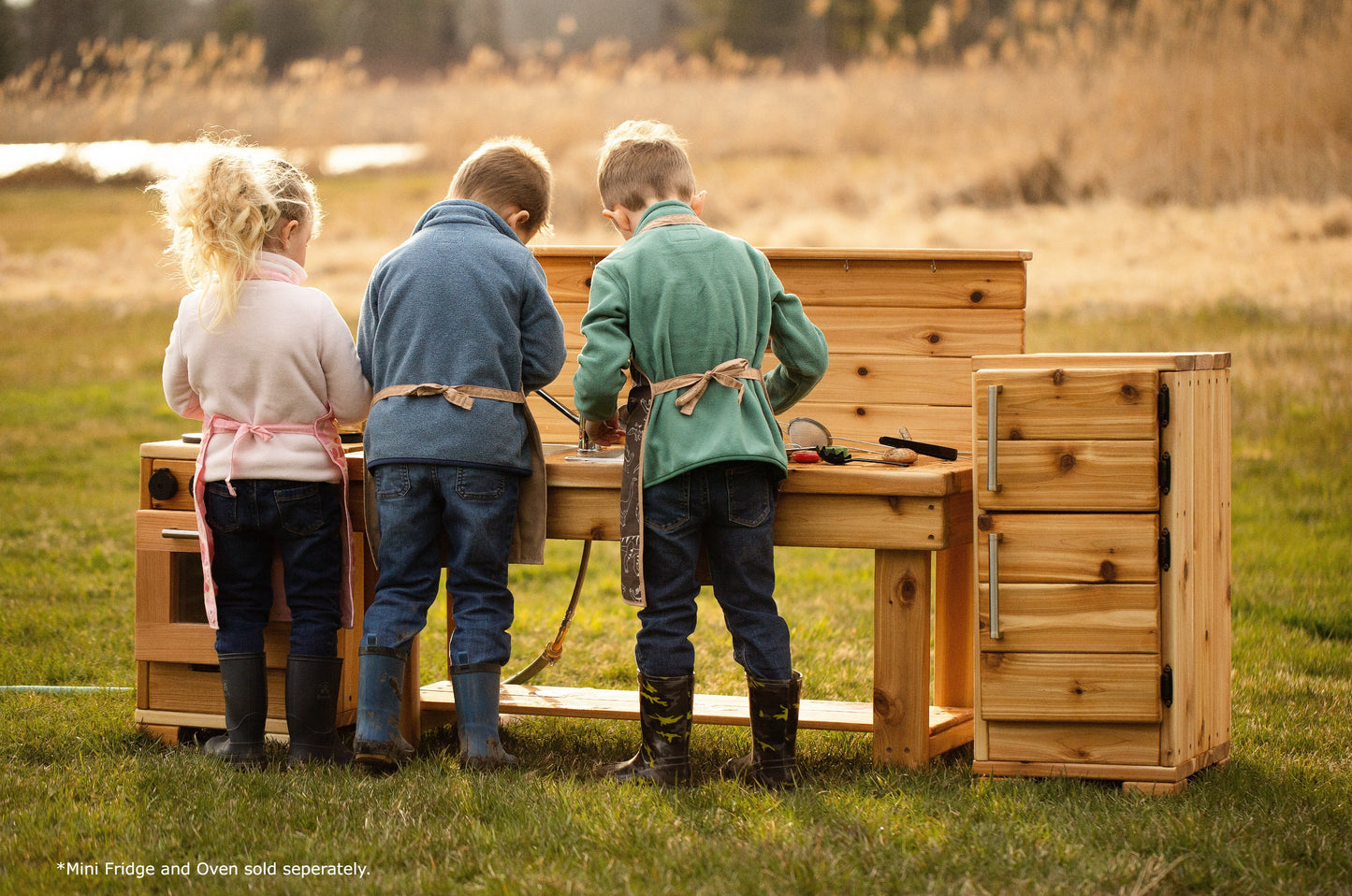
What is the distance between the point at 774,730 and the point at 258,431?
136 cm

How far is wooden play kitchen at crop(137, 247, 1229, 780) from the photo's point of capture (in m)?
2.97

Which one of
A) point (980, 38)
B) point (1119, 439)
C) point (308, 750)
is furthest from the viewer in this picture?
point (980, 38)

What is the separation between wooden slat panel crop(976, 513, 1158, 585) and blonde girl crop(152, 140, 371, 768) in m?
1.52

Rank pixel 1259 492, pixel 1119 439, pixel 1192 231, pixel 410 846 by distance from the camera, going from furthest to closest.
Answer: pixel 1192 231
pixel 1259 492
pixel 1119 439
pixel 410 846

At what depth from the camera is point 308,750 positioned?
3029 mm

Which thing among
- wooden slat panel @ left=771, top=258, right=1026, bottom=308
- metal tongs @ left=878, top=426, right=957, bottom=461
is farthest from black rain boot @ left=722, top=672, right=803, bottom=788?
wooden slat panel @ left=771, top=258, right=1026, bottom=308

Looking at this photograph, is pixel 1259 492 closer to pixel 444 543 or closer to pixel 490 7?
pixel 444 543

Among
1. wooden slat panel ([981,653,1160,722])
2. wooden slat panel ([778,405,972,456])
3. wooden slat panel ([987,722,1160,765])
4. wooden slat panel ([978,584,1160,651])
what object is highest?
wooden slat panel ([778,405,972,456])

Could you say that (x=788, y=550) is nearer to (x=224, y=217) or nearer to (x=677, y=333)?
(x=677, y=333)

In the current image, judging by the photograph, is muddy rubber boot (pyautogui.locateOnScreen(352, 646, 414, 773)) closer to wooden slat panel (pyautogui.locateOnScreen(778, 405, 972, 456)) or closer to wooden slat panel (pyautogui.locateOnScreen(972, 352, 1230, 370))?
wooden slat panel (pyautogui.locateOnScreen(778, 405, 972, 456))

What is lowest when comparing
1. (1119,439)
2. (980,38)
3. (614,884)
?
(614,884)

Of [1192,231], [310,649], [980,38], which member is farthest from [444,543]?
[980,38]

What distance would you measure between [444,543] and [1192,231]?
636 centimetres

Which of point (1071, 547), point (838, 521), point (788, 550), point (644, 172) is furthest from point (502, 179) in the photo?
point (788, 550)
